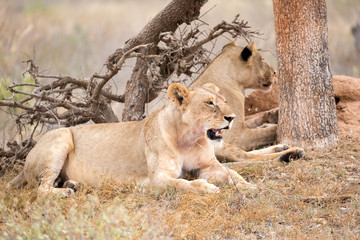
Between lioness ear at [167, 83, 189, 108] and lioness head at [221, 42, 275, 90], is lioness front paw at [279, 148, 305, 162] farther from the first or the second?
lioness head at [221, 42, 275, 90]

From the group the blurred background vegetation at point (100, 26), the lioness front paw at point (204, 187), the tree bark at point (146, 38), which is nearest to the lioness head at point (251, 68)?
the tree bark at point (146, 38)

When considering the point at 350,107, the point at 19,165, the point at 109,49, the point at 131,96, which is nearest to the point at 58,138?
the point at 19,165

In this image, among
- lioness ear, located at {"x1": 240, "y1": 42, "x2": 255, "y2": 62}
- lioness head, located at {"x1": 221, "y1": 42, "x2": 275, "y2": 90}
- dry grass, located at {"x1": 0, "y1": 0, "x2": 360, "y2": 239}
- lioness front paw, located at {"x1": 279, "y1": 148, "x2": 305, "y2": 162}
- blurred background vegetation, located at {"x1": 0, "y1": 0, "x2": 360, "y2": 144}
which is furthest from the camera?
blurred background vegetation, located at {"x1": 0, "y1": 0, "x2": 360, "y2": 144}

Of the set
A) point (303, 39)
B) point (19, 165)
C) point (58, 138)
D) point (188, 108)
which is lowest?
point (19, 165)

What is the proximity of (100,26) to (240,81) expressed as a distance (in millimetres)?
11549

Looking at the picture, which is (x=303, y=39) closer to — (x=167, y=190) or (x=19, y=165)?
(x=167, y=190)

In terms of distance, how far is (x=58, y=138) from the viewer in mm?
5371

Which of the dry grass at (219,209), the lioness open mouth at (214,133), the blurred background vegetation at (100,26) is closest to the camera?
the dry grass at (219,209)

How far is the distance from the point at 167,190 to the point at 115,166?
0.85m

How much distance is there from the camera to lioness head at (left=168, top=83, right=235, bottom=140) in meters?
4.59

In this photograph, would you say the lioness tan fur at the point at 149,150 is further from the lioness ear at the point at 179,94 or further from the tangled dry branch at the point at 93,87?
the tangled dry branch at the point at 93,87

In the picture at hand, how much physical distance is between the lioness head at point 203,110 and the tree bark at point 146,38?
95.3 inches

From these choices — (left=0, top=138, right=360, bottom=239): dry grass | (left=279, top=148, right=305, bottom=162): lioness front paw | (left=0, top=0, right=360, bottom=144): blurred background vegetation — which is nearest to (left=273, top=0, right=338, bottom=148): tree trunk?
(left=279, top=148, right=305, bottom=162): lioness front paw

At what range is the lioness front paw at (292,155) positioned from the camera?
216 inches
